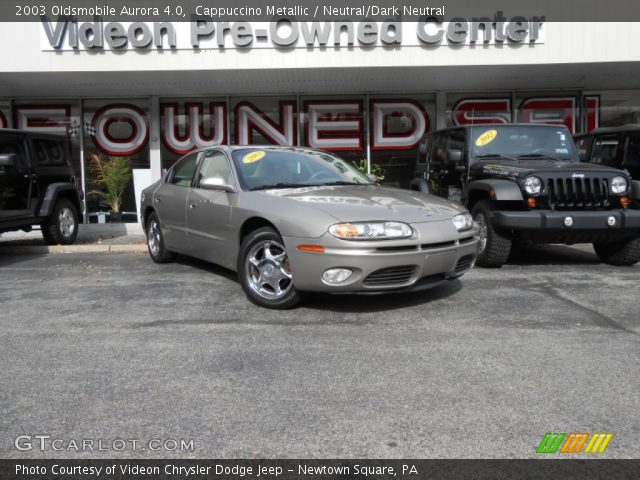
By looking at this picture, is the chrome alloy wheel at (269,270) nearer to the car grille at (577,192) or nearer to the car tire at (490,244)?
the car tire at (490,244)

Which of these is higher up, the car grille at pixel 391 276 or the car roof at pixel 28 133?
the car roof at pixel 28 133

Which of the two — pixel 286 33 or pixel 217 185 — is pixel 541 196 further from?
pixel 286 33

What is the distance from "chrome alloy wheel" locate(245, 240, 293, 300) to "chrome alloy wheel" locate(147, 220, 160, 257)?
2635 mm

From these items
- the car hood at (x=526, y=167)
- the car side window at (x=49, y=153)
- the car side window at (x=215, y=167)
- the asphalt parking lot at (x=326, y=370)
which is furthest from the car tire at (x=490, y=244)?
the car side window at (x=49, y=153)

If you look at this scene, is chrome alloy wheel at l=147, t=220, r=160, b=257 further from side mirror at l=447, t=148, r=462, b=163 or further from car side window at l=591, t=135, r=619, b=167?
car side window at l=591, t=135, r=619, b=167

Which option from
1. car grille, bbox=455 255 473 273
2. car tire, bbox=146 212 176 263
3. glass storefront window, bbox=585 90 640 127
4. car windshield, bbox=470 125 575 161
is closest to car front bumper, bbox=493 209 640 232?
car windshield, bbox=470 125 575 161

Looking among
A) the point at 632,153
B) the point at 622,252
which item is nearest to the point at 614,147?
the point at 632,153

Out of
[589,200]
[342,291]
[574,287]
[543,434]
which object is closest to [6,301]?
[342,291]

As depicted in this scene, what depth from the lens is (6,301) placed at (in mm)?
5559

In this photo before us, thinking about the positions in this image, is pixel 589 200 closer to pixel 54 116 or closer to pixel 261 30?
pixel 261 30

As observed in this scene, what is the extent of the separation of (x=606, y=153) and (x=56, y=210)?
8.71 meters

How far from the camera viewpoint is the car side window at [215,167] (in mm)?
5781

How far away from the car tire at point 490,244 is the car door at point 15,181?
21.7ft

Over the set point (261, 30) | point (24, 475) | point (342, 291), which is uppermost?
point (261, 30)
